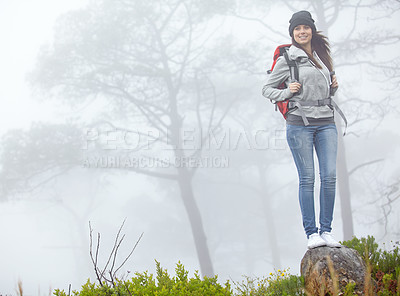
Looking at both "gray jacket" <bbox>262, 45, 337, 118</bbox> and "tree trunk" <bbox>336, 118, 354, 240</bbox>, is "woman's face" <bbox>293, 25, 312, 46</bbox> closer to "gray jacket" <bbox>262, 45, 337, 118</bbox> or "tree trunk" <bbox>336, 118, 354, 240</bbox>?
"gray jacket" <bbox>262, 45, 337, 118</bbox>

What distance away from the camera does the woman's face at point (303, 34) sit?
3705mm

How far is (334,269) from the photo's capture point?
3.24m

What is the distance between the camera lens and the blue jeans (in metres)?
3.59

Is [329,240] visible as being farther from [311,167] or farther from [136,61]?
[136,61]

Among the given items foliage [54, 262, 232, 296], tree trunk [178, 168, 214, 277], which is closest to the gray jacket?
foliage [54, 262, 232, 296]

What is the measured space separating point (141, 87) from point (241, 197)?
1550cm

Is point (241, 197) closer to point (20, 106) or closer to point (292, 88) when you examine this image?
point (292, 88)

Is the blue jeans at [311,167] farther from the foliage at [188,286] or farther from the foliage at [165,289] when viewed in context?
the foliage at [165,289]

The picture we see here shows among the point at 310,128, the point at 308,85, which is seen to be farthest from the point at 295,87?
the point at 310,128

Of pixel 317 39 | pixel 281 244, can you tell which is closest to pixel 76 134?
pixel 317 39

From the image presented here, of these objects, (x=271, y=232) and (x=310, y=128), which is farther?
(x=271, y=232)

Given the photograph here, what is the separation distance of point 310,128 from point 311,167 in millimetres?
371

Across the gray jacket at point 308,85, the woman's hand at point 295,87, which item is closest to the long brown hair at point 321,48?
the gray jacket at point 308,85

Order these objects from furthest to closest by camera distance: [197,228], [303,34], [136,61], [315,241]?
[136,61], [197,228], [303,34], [315,241]
